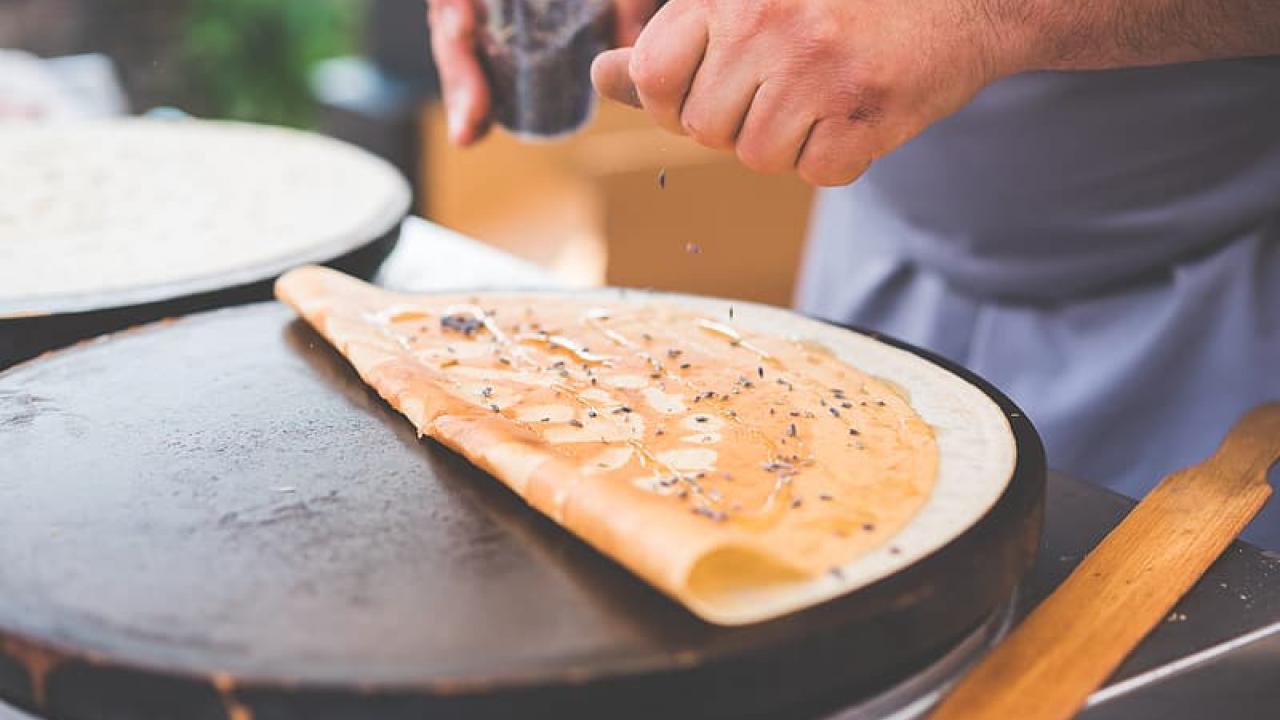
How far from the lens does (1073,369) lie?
1.81 m

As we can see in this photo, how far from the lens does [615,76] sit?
4.22 feet

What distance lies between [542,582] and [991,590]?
33cm

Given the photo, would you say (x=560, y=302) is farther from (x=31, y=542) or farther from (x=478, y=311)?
(x=31, y=542)

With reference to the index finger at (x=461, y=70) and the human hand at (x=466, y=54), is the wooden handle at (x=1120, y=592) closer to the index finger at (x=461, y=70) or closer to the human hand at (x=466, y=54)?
the human hand at (x=466, y=54)

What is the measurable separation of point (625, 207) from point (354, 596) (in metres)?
3.89

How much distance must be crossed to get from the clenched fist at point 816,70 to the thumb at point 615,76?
0.01 m

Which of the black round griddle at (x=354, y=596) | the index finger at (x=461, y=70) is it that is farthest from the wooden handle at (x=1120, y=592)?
the index finger at (x=461, y=70)

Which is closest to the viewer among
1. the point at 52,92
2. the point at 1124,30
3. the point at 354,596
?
the point at 354,596

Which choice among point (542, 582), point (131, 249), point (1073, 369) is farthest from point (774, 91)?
point (131, 249)

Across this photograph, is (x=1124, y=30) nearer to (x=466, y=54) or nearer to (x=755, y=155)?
(x=755, y=155)

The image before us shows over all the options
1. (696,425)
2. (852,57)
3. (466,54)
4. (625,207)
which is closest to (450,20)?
(466,54)

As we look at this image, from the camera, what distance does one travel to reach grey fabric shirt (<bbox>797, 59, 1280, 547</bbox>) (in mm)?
1637

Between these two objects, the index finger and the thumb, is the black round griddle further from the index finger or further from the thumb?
the index finger

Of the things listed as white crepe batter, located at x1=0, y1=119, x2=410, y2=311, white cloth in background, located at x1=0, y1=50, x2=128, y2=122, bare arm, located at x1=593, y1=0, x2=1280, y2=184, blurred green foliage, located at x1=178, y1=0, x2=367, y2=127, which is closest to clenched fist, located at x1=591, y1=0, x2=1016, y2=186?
bare arm, located at x1=593, y1=0, x2=1280, y2=184
